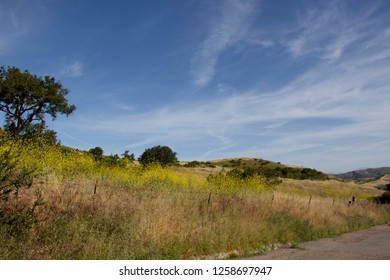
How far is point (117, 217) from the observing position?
10648 millimetres

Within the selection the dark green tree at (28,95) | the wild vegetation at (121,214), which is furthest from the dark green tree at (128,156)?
the dark green tree at (28,95)

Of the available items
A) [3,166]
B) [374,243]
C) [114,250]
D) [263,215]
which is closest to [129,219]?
[114,250]

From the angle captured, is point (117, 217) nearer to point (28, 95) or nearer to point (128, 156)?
point (128, 156)

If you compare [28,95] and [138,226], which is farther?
[28,95]

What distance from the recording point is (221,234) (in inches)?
441

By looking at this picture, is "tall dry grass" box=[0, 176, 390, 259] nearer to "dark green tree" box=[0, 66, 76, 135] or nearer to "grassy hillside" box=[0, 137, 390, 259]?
"grassy hillside" box=[0, 137, 390, 259]

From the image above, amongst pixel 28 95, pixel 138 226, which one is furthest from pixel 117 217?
pixel 28 95

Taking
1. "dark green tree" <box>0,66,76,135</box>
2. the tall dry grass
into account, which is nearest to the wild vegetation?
the tall dry grass

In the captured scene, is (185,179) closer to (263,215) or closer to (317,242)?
(263,215)

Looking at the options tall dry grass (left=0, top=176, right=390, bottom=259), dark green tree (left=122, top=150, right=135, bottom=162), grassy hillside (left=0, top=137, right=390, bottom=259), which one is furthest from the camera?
dark green tree (left=122, top=150, right=135, bottom=162)

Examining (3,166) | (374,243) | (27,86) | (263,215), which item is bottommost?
(374,243)

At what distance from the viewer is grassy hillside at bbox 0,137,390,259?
28.0 ft

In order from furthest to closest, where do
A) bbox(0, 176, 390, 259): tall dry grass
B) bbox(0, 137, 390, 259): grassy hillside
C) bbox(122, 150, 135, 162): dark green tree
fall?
bbox(122, 150, 135, 162): dark green tree < bbox(0, 137, 390, 259): grassy hillside < bbox(0, 176, 390, 259): tall dry grass
